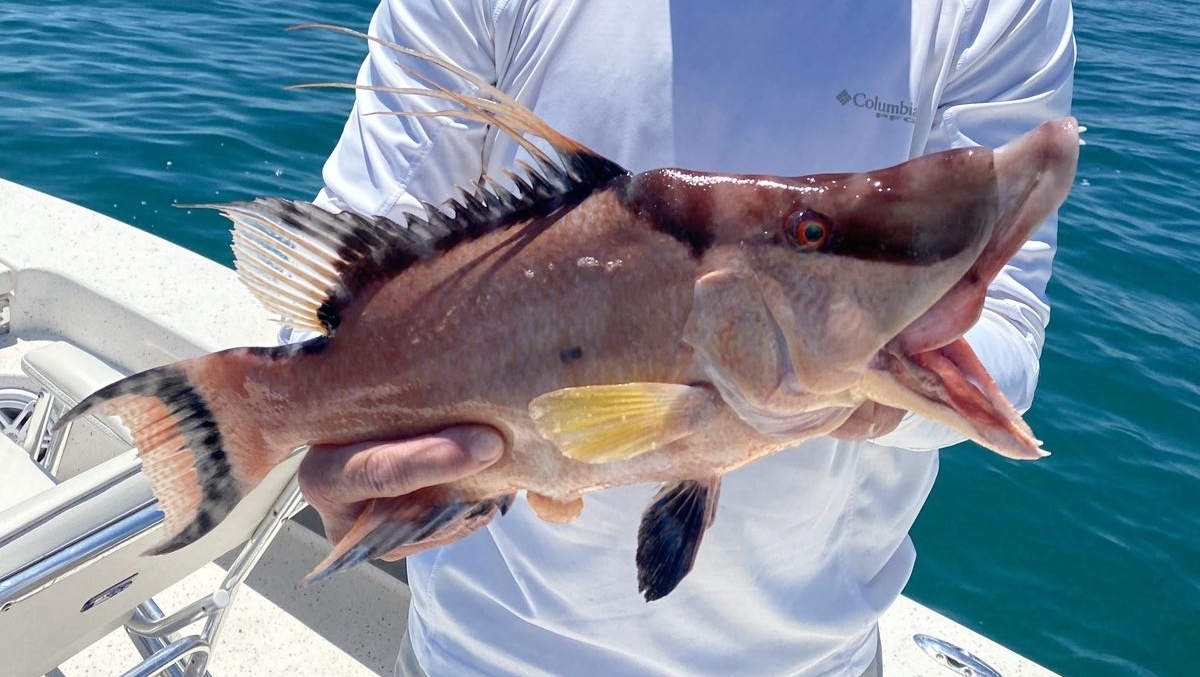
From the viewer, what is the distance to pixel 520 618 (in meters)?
1.77

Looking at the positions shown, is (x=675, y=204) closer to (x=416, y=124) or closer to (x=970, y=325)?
(x=970, y=325)

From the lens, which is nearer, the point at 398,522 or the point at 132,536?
the point at 398,522

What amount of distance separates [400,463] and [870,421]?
60cm

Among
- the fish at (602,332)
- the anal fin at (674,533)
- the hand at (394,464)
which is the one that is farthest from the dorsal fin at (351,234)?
the anal fin at (674,533)

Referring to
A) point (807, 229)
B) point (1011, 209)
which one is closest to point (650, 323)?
point (807, 229)

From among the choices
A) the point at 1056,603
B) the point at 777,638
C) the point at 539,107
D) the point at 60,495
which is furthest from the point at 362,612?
the point at 1056,603

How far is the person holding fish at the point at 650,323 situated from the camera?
1.12m

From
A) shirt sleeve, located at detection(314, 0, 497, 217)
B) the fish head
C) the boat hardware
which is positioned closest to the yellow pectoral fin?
the fish head

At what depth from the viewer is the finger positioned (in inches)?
49.1

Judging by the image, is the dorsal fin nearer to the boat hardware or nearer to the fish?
the fish

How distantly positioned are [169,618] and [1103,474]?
474cm

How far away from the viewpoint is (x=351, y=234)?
1.31 meters

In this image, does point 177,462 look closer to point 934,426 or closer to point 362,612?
point 934,426

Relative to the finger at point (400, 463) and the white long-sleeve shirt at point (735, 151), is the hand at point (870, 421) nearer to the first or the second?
the white long-sleeve shirt at point (735, 151)
